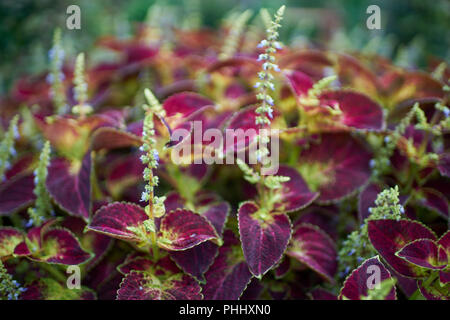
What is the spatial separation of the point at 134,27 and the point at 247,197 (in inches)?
59.8

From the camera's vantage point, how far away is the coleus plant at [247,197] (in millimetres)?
1006

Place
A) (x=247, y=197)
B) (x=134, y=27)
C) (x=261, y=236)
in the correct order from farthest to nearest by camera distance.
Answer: (x=134, y=27)
(x=247, y=197)
(x=261, y=236)

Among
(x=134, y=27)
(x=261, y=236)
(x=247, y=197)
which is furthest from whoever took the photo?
(x=134, y=27)

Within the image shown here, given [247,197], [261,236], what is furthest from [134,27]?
[261,236]

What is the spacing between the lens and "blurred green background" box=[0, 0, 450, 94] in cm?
211

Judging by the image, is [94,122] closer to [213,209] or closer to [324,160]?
[213,209]

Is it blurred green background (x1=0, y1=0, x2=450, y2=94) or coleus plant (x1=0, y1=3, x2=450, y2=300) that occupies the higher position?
blurred green background (x1=0, y1=0, x2=450, y2=94)

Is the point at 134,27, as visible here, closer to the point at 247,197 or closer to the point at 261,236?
the point at 247,197

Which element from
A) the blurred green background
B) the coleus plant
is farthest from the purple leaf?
A: the blurred green background

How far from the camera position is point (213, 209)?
1.19 m

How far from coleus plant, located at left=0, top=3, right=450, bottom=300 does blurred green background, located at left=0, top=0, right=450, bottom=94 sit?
69 cm

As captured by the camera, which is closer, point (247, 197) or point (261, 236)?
point (261, 236)

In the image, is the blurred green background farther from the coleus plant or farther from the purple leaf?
the purple leaf

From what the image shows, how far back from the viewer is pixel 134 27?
2428mm
